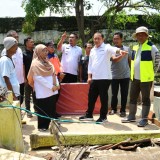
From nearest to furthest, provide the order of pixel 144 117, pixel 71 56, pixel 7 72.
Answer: pixel 7 72
pixel 144 117
pixel 71 56

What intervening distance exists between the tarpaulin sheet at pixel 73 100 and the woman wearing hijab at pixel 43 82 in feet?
5.51

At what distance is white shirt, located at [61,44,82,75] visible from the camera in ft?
25.1

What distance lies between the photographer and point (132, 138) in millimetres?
5238

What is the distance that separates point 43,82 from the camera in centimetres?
589

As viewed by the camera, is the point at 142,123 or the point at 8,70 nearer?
the point at 8,70

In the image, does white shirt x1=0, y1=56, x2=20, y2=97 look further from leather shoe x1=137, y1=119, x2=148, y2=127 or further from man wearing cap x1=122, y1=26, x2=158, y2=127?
leather shoe x1=137, y1=119, x2=148, y2=127

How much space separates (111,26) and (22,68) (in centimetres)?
756

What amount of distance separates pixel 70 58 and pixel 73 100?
0.96 meters

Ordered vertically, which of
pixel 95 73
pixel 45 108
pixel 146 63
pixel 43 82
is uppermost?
pixel 146 63

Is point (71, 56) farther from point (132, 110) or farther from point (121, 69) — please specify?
point (132, 110)

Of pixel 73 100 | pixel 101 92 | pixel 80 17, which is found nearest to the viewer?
pixel 101 92

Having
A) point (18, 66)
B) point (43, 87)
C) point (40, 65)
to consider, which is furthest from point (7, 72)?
point (18, 66)

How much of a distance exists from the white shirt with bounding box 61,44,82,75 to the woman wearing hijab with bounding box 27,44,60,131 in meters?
1.60

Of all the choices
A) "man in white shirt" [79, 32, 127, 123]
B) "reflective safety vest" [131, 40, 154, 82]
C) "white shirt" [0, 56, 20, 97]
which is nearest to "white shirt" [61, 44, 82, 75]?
"man in white shirt" [79, 32, 127, 123]
